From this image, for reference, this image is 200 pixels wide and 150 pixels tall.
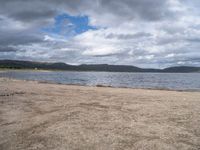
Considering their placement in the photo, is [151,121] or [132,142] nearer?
[132,142]

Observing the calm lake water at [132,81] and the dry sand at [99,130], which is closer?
the dry sand at [99,130]

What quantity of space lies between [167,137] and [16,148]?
5626 millimetres

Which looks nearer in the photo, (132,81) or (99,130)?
(99,130)

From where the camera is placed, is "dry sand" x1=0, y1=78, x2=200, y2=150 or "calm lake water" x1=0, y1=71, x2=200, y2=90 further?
"calm lake water" x1=0, y1=71, x2=200, y2=90

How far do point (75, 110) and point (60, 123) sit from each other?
10.9ft

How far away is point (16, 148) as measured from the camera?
7754 mm

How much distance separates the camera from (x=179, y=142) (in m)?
8.36

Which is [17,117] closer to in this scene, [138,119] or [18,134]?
[18,134]

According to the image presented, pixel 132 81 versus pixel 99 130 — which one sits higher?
pixel 99 130

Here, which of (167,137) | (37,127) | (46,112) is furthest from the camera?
(46,112)

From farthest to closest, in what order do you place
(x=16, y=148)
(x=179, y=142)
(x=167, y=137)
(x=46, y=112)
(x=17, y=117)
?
(x=46, y=112)
(x=17, y=117)
(x=167, y=137)
(x=179, y=142)
(x=16, y=148)

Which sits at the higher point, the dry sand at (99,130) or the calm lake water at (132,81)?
the dry sand at (99,130)

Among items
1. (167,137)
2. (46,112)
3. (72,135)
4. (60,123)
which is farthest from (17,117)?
(167,137)

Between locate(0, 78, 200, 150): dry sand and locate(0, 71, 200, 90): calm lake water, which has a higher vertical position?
locate(0, 78, 200, 150): dry sand
